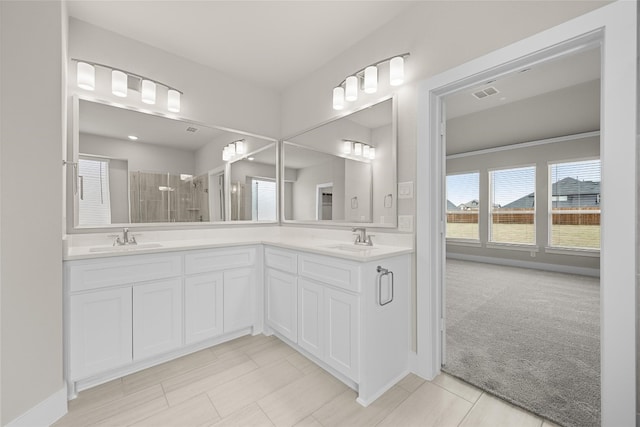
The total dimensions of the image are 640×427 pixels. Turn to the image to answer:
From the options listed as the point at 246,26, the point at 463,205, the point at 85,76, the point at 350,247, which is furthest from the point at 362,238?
the point at 463,205

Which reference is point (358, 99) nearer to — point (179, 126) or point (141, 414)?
point (179, 126)

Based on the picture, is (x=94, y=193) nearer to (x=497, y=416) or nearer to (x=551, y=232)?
(x=497, y=416)

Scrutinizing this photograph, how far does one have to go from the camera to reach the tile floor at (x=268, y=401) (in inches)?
56.6

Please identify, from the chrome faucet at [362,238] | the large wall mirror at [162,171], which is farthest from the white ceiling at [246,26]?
the chrome faucet at [362,238]

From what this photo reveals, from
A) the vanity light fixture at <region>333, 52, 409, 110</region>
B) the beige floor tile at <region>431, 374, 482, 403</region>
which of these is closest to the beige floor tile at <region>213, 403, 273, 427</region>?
the beige floor tile at <region>431, 374, 482, 403</region>

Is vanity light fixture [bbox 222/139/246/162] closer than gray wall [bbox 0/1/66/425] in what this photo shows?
No

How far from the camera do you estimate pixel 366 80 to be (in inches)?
83.6

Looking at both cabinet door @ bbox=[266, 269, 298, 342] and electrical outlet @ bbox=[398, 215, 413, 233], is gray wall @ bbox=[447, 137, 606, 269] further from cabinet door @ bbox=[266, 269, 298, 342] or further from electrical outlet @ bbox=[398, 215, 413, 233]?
cabinet door @ bbox=[266, 269, 298, 342]

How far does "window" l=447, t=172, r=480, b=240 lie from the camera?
603 centimetres

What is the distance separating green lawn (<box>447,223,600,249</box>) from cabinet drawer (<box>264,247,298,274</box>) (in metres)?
5.33

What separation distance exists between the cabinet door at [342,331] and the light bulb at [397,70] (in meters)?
1.56

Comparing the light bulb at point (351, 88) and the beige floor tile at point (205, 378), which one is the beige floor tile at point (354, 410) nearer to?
the beige floor tile at point (205, 378)

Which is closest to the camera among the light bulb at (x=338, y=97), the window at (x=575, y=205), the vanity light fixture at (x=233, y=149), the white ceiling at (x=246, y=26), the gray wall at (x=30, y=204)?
the gray wall at (x=30, y=204)

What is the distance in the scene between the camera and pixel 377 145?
7.17 feet
